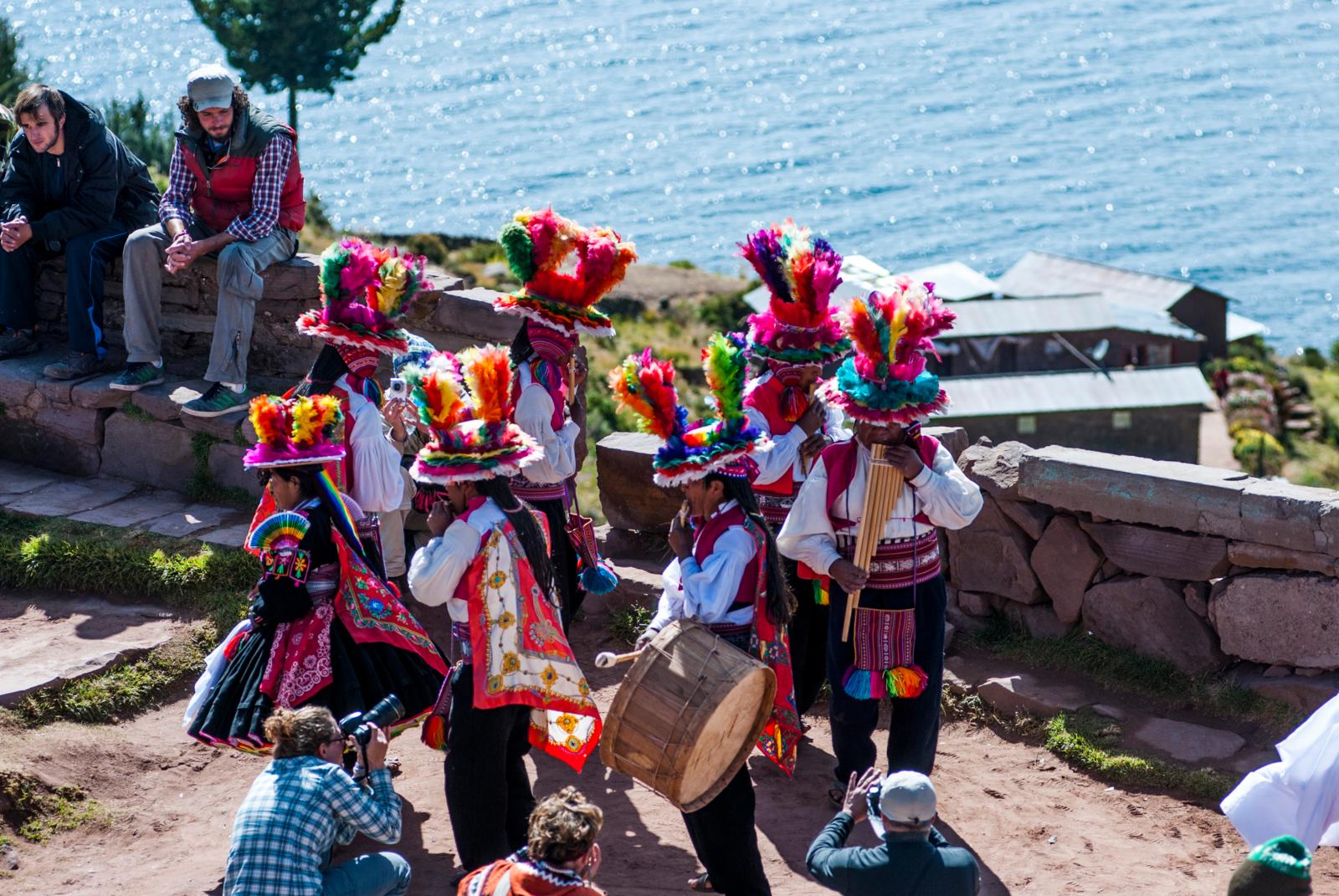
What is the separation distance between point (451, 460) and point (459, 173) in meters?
32.6

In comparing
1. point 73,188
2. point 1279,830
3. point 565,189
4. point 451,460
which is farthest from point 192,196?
point 565,189

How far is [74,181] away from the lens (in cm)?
879

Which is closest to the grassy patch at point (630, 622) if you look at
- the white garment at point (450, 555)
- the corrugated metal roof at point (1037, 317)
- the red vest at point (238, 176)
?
the white garment at point (450, 555)

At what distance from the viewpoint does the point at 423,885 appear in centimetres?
566

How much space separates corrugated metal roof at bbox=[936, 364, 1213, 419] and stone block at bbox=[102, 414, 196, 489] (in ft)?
59.7

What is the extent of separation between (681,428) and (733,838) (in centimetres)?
145

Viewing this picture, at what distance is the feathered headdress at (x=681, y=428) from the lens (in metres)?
5.27

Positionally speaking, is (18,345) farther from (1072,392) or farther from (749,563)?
(1072,392)

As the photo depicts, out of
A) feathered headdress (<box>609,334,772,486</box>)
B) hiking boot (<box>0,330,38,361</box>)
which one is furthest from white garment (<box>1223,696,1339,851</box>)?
hiking boot (<box>0,330,38,361</box>)

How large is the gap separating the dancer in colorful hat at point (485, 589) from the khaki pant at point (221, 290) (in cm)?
321

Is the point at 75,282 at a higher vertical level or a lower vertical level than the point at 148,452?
higher

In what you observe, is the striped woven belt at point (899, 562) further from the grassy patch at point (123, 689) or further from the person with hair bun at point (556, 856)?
the grassy patch at point (123, 689)

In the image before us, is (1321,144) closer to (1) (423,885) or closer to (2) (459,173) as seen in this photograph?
(2) (459,173)

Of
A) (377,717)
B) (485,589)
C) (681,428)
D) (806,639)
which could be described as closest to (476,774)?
(377,717)
